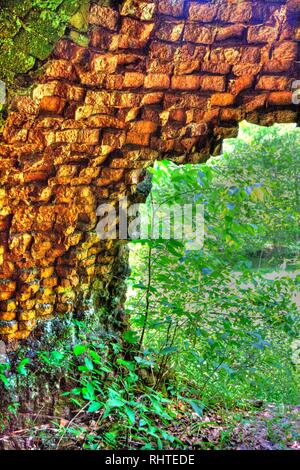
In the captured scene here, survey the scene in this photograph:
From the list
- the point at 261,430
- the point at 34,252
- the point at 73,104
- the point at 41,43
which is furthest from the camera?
the point at 261,430

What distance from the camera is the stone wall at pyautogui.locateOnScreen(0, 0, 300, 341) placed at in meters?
2.35

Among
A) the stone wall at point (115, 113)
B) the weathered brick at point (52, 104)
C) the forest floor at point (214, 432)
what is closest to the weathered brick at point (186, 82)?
the stone wall at point (115, 113)

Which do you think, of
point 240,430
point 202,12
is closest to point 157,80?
point 202,12

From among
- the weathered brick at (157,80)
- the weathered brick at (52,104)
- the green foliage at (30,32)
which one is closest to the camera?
the green foliage at (30,32)

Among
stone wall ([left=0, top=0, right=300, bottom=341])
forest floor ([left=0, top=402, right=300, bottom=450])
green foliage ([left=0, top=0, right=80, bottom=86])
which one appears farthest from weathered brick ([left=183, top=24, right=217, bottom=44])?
forest floor ([left=0, top=402, right=300, bottom=450])

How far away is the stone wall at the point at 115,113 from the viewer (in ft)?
7.71

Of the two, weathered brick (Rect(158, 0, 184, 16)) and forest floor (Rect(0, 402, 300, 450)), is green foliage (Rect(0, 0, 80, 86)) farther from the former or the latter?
forest floor (Rect(0, 402, 300, 450))

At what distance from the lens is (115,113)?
2.54 meters

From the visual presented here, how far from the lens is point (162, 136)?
103 inches

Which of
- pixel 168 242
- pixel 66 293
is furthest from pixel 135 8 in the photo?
pixel 66 293

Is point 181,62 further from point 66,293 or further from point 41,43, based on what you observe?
point 66,293

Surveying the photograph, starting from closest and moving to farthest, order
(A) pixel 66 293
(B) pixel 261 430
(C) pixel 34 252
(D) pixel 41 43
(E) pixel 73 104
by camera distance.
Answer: (D) pixel 41 43
(E) pixel 73 104
(C) pixel 34 252
(A) pixel 66 293
(B) pixel 261 430

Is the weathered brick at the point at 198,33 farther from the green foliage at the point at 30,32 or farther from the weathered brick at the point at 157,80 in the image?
the green foliage at the point at 30,32

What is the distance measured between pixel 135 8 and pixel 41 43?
531mm
